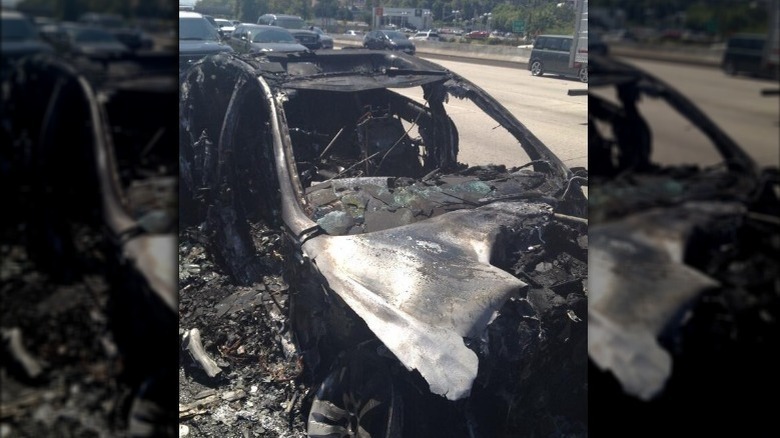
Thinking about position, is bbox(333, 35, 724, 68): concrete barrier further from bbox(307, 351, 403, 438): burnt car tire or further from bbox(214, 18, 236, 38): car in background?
bbox(307, 351, 403, 438): burnt car tire

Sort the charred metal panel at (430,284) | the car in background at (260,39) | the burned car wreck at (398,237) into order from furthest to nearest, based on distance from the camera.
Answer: the car in background at (260,39) < the burned car wreck at (398,237) < the charred metal panel at (430,284)

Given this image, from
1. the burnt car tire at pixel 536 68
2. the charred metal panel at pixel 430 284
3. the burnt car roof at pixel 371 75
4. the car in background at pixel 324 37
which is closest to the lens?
the charred metal panel at pixel 430 284

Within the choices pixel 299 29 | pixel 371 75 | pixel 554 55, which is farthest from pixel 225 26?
pixel 554 55

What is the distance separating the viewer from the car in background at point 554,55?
331 inches

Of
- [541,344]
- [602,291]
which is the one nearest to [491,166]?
[541,344]

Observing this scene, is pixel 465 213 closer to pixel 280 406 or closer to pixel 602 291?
pixel 280 406

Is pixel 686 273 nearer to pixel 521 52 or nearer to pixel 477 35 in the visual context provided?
pixel 477 35

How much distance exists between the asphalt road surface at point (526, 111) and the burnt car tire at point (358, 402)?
1357mm

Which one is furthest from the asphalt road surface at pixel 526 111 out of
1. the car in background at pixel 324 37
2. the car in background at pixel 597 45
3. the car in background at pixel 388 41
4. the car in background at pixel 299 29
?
the car in background at pixel 597 45

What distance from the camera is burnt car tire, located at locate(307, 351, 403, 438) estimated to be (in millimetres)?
2562

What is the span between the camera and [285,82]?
508 centimetres

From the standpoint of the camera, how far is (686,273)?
0.79 metres

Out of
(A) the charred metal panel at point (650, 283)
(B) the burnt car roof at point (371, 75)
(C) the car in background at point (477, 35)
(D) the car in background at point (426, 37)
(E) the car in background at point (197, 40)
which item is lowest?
(A) the charred metal panel at point (650, 283)

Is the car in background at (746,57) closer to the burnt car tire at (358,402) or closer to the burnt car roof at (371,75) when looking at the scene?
the burnt car tire at (358,402)
